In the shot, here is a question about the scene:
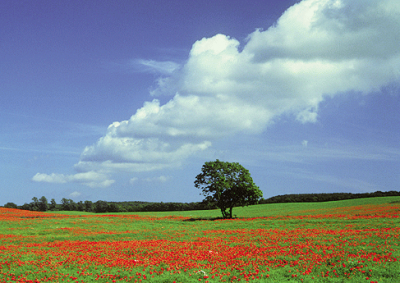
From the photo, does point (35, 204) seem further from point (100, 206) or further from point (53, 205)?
point (100, 206)

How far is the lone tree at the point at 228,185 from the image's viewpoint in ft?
185

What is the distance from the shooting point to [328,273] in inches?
557

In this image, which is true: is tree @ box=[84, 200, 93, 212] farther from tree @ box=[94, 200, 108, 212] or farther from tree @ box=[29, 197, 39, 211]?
tree @ box=[29, 197, 39, 211]

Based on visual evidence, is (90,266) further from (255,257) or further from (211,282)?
(255,257)

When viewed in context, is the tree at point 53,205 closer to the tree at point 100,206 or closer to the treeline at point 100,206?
the treeline at point 100,206

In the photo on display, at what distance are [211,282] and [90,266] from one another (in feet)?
27.1

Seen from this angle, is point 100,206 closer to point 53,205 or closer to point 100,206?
point 100,206

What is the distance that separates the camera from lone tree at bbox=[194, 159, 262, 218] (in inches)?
2219

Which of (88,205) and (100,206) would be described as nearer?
(100,206)

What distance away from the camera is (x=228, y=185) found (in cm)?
5572

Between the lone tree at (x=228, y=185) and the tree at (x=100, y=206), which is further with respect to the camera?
the tree at (x=100, y=206)

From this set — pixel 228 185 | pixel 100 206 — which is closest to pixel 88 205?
pixel 100 206

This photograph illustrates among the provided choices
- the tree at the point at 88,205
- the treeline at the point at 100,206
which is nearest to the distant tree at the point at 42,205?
the treeline at the point at 100,206

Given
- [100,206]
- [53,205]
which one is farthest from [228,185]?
[53,205]
